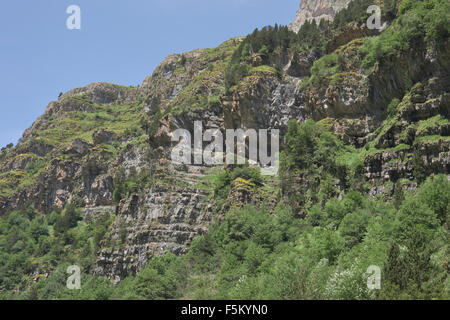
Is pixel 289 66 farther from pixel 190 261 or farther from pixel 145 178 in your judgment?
pixel 190 261

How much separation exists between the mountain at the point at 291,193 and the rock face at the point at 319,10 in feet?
260

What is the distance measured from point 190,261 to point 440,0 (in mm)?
59202

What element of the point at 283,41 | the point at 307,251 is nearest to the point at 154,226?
the point at 307,251

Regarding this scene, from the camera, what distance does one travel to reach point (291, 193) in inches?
2896

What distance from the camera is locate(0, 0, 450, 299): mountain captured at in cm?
4438

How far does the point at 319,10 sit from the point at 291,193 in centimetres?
14083

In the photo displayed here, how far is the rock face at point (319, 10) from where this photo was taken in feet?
582

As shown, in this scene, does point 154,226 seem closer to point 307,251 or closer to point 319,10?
point 307,251

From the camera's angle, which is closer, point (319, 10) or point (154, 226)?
point (154, 226)

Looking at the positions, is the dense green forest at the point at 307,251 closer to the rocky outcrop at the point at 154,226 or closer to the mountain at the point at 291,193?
the mountain at the point at 291,193

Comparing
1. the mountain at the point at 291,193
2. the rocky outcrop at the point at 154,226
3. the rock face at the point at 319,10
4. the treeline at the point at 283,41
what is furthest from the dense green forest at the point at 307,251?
the rock face at the point at 319,10

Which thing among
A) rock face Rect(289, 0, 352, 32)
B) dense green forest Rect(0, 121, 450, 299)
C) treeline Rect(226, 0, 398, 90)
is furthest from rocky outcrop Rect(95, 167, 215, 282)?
rock face Rect(289, 0, 352, 32)

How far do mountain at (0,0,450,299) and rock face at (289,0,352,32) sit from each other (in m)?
79.2

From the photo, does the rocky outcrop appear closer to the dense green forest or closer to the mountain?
the mountain
